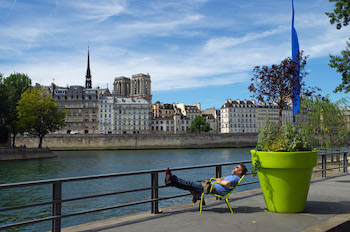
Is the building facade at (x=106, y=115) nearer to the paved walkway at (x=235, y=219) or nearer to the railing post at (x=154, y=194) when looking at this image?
the paved walkway at (x=235, y=219)

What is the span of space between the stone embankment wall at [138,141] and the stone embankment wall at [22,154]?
2505 cm

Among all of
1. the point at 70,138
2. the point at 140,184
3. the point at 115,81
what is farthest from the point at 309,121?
the point at 115,81

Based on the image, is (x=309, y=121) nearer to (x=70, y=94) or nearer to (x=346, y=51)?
(x=346, y=51)

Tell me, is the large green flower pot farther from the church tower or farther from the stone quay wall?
the church tower

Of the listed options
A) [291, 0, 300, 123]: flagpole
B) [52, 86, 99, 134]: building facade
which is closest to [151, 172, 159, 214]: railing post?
[291, 0, 300, 123]: flagpole

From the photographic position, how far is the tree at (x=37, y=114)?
51531 millimetres

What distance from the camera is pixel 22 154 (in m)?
45.8

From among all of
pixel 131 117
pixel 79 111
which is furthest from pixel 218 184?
pixel 131 117

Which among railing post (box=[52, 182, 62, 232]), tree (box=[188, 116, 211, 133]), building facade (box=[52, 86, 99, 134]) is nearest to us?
railing post (box=[52, 182, 62, 232])

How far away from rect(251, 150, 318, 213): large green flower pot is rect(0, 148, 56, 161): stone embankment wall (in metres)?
43.8

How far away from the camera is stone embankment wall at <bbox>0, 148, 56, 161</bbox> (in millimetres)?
43375

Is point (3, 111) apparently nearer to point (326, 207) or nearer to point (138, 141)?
point (138, 141)

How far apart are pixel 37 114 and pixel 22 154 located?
9.31m

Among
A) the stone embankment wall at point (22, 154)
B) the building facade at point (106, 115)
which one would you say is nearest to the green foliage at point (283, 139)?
the stone embankment wall at point (22, 154)
